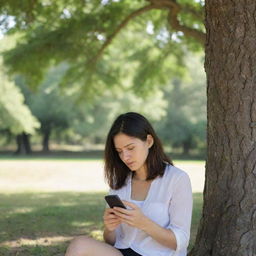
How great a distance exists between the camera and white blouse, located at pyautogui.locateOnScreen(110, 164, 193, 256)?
9.45 feet

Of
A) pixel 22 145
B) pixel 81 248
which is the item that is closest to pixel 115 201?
pixel 81 248

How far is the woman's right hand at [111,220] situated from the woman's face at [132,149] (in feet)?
1.17

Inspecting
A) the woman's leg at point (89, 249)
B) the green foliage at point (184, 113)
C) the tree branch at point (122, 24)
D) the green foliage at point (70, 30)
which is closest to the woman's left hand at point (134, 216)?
the woman's leg at point (89, 249)

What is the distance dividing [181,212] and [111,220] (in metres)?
0.47

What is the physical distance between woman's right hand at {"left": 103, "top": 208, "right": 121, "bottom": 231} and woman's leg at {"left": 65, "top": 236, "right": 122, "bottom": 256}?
0.13 metres

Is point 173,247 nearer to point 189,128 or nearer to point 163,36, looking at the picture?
point 163,36

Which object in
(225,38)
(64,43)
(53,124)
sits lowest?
(53,124)

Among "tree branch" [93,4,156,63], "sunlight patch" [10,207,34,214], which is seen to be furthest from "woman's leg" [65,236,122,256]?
"tree branch" [93,4,156,63]

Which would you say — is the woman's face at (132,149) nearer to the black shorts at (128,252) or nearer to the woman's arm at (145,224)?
the woman's arm at (145,224)

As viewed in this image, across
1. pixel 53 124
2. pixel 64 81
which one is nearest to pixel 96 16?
pixel 64 81

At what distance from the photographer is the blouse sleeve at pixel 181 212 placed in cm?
287

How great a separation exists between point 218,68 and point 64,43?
6588 millimetres

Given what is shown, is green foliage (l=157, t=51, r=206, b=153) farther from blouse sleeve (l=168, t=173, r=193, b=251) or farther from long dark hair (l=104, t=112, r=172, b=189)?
blouse sleeve (l=168, t=173, r=193, b=251)

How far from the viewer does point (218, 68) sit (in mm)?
3596
